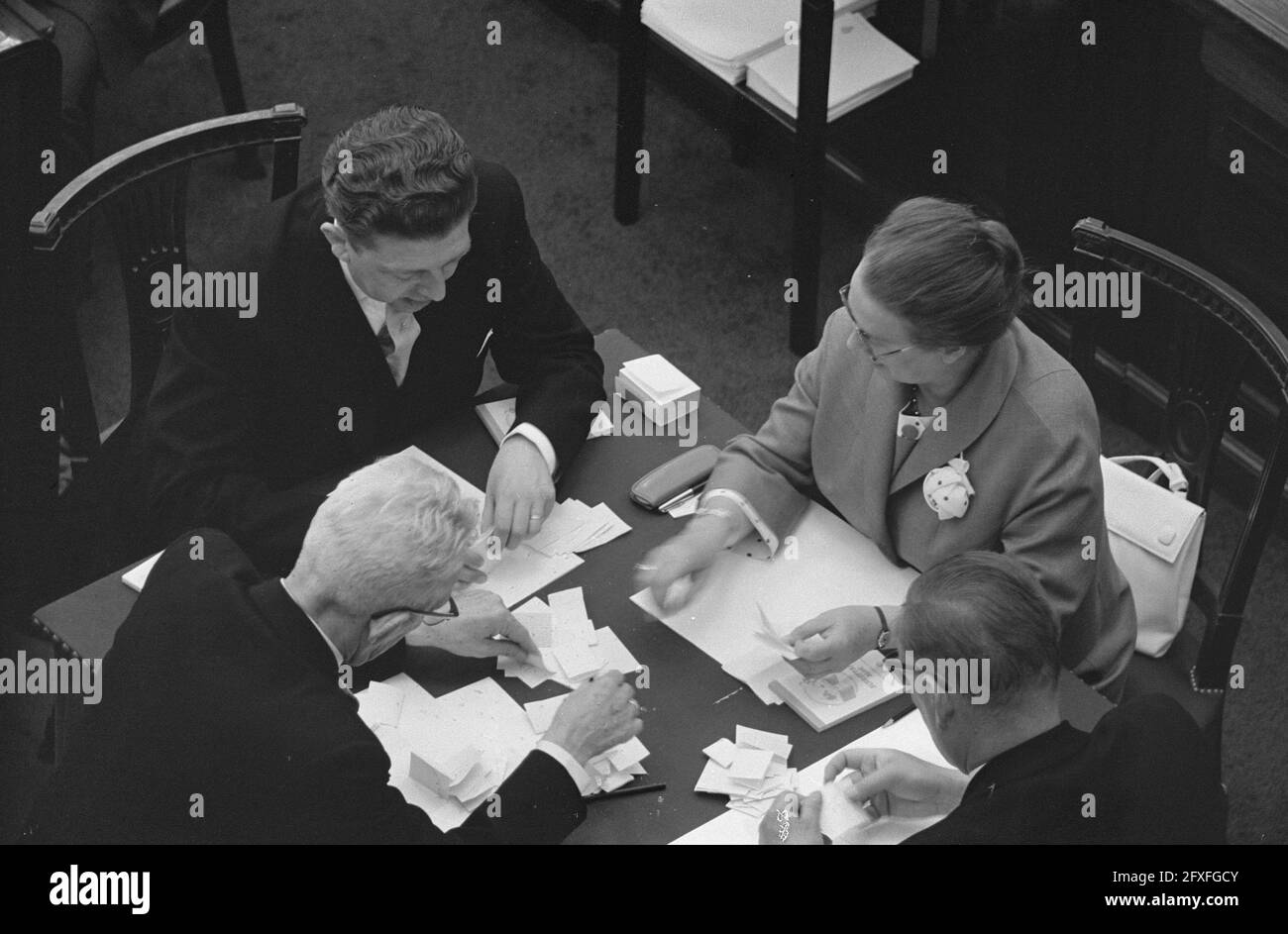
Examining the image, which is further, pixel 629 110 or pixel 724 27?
pixel 629 110

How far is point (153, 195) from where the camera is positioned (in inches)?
135

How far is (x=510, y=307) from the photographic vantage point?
3404mm

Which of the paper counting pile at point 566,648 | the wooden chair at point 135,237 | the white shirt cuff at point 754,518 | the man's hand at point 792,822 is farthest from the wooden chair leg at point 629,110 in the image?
the man's hand at point 792,822

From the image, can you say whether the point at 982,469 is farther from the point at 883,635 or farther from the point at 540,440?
the point at 540,440

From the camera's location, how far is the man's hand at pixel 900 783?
2.56 meters

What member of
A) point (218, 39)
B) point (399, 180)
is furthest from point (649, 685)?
point (218, 39)

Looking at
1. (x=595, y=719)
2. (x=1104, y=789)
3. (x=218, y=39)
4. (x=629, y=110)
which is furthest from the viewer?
(x=218, y=39)

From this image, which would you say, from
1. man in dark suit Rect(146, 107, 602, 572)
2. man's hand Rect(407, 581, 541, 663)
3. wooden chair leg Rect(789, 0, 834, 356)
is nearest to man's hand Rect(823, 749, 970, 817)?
man's hand Rect(407, 581, 541, 663)

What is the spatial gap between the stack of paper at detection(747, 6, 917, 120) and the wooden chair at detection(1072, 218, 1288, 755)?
4.41ft

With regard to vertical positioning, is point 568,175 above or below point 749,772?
above

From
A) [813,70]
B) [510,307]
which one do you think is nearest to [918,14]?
[813,70]

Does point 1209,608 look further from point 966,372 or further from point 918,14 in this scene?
point 918,14

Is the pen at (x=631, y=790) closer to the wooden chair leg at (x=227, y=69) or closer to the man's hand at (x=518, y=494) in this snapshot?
the man's hand at (x=518, y=494)

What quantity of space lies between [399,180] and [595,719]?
3.31 feet
